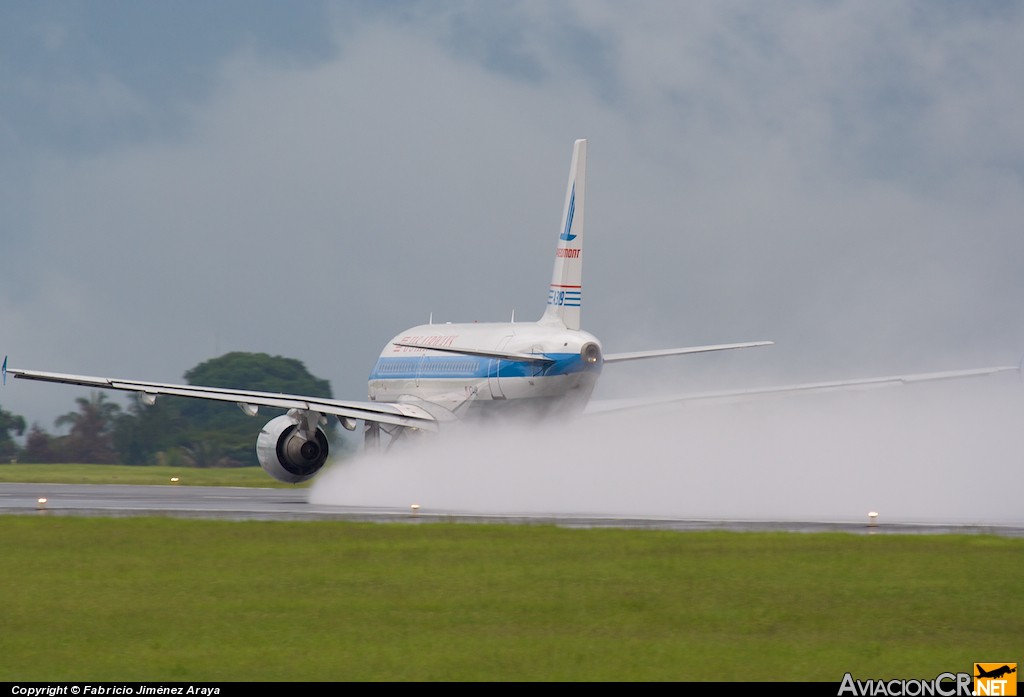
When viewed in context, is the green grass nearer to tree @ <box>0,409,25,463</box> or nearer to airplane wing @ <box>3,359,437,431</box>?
airplane wing @ <box>3,359,437,431</box>

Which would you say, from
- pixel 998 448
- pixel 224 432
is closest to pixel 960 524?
pixel 998 448

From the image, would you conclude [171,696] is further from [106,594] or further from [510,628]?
[106,594]

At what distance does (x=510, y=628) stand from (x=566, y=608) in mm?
1671

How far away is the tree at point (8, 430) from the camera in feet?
303

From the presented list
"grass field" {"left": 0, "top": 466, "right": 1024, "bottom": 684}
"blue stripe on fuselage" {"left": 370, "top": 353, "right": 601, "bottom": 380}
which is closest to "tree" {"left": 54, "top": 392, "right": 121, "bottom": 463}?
"blue stripe on fuselage" {"left": 370, "top": 353, "right": 601, "bottom": 380}

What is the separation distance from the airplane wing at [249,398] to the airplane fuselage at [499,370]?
6.00 feet

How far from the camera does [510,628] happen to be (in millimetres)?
18734

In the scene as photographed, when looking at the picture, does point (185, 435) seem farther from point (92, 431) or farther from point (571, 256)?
point (571, 256)

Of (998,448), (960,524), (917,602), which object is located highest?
(998,448)

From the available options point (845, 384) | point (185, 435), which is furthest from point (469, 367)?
point (185, 435)

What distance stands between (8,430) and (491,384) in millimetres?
55245

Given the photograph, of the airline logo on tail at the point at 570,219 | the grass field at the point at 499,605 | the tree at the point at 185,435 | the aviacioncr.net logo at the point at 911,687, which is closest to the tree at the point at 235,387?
the tree at the point at 185,435

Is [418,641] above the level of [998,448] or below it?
below

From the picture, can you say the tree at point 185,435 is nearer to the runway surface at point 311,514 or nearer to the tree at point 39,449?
the tree at point 39,449
